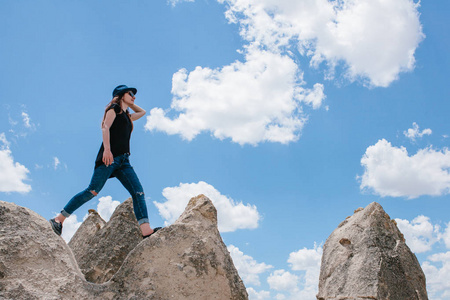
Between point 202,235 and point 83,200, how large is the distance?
1.87 meters

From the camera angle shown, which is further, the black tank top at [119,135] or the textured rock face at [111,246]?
the textured rock face at [111,246]

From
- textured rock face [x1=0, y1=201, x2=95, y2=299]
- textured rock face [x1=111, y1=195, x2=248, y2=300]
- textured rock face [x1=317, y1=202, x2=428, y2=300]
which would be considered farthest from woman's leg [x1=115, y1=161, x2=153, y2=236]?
textured rock face [x1=317, y1=202, x2=428, y2=300]

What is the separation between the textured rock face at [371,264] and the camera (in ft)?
26.7

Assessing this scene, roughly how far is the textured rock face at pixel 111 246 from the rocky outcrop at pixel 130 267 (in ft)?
7.68

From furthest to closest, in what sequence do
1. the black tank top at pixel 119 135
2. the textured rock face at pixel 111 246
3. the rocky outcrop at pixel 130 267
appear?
the textured rock face at pixel 111 246
the black tank top at pixel 119 135
the rocky outcrop at pixel 130 267

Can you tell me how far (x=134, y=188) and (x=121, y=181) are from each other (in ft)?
0.90

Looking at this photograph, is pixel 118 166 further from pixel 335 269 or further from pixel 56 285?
pixel 335 269

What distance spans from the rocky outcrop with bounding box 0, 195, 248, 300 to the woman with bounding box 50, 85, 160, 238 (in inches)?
18.7

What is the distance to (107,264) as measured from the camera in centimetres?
838

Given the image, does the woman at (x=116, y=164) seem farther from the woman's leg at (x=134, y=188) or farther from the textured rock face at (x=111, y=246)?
the textured rock face at (x=111, y=246)

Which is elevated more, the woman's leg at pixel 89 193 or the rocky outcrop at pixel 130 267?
the woman's leg at pixel 89 193

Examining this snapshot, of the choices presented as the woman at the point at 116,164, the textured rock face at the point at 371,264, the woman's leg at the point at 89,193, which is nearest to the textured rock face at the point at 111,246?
the woman at the point at 116,164

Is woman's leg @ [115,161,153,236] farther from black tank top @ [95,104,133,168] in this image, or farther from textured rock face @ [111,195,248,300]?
textured rock face @ [111,195,248,300]

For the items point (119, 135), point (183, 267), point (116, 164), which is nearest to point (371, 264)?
point (183, 267)
